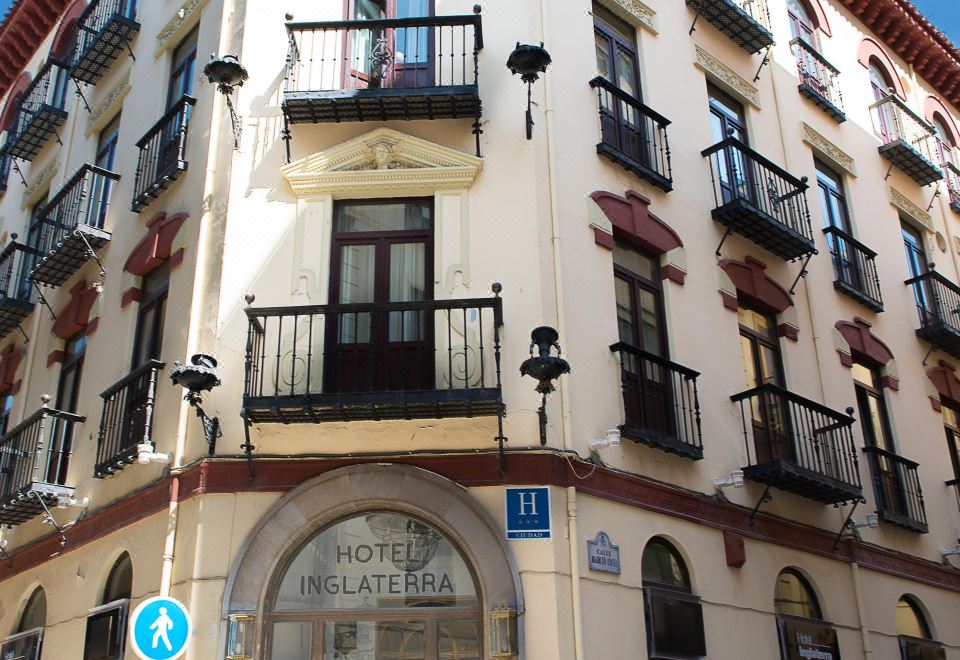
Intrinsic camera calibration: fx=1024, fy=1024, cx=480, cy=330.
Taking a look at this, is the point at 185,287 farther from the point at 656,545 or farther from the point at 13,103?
the point at 13,103

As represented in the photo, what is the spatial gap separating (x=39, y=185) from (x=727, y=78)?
1226 cm

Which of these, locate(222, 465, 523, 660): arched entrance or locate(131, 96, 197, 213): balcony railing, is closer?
locate(222, 465, 523, 660): arched entrance

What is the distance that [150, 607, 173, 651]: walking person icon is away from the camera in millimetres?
9016

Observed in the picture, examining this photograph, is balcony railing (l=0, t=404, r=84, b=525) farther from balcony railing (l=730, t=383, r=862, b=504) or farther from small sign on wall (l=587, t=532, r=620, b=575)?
balcony railing (l=730, t=383, r=862, b=504)

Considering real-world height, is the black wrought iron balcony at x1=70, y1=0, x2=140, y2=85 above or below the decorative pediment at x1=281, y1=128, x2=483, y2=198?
above

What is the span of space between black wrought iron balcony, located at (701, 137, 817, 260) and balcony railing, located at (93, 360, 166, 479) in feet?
26.0

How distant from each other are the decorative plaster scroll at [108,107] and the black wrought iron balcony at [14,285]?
2.22m

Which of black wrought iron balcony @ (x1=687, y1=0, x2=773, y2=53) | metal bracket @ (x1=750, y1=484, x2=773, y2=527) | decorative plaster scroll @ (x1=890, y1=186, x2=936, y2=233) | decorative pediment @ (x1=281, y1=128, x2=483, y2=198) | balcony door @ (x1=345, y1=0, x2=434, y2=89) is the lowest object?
metal bracket @ (x1=750, y1=484, x2=773, y2=527)

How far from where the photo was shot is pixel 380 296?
11.8 metres

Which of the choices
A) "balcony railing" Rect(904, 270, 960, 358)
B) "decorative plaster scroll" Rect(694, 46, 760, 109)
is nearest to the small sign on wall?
"decorative plaster scroll" Rect(694, 46, 760, 109)

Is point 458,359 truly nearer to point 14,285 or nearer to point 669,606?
point 669,606

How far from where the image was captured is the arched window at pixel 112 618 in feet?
37.2

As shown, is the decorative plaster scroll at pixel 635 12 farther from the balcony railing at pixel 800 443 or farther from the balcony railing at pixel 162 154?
the balcony railing at pixel 162 154

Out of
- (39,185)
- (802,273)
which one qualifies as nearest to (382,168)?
(802,273)
